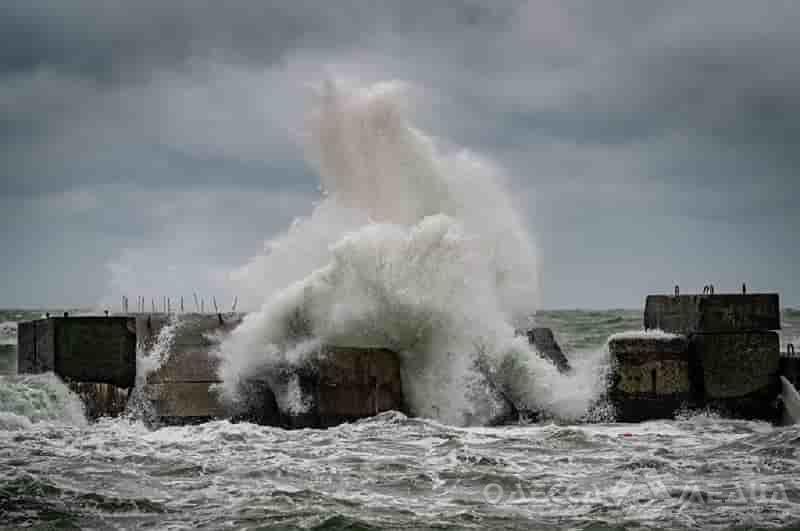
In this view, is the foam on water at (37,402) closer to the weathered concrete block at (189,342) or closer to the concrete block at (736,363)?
the weathered concrete block at (189,342)

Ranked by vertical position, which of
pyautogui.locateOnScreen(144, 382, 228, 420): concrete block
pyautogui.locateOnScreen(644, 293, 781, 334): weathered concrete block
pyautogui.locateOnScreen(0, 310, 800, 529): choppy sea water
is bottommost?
pyautogui.locateOnScreen(0, 310, 800, 529): choppy sea water

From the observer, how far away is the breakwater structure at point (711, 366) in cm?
1119

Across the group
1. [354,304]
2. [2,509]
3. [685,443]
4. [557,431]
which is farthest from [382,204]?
[2,509]

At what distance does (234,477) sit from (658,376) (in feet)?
16.7

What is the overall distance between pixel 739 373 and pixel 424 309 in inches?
132

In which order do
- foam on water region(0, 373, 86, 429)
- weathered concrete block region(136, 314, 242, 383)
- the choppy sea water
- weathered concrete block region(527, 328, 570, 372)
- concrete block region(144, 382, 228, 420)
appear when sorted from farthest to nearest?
weathered concrete block region(527, 328, 570, 372) < weathered concrete block region(136, 314, 242, 383) < concrete block region(144, 382, 228, 420) < foam on water region(0, 373, 86, 429) < the choppy sea water

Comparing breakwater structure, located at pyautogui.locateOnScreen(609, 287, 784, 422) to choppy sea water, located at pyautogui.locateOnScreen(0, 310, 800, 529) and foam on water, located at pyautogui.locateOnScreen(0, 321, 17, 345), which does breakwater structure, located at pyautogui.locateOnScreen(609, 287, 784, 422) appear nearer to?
choppy sea water, located at pyautogui.locateOnScreen(0, 310, 800, 529)

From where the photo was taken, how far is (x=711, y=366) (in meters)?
11.2

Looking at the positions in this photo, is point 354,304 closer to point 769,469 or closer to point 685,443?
point 685,443

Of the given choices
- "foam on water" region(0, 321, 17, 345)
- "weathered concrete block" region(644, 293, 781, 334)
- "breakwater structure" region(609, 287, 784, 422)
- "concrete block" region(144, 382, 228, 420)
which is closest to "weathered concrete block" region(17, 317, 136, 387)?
"concrete block" region(144, 382, 228, 420)

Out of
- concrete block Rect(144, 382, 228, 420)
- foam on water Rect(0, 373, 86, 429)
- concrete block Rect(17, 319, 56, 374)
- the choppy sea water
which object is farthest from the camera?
concrete block Rect(17, 319, 56, 374)

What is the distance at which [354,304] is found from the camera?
38.2 ft

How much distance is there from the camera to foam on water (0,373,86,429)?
10367 millimetres

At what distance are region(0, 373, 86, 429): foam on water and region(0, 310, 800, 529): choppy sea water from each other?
0.04ft
